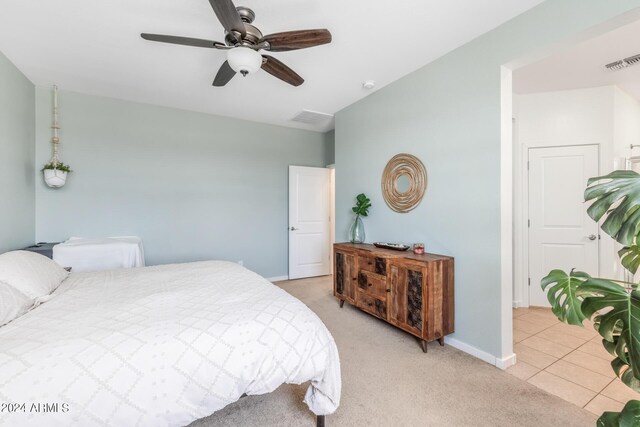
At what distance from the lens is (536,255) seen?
11.3 feet

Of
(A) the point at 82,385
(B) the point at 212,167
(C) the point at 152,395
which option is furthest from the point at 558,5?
(B) the point at 212,167

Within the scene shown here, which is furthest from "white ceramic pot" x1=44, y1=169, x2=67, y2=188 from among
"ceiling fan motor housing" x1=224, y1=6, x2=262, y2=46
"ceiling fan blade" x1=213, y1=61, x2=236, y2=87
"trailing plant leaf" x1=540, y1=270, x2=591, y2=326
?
"trailing plant leaf" x1=540, y1=270, x2=591, y2=326

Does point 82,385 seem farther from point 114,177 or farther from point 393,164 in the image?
point 114,177

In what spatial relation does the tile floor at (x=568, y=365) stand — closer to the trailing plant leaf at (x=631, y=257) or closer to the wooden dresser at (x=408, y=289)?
the wooden dresser at (x=408, y=289)

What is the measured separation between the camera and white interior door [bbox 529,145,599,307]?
127 inches

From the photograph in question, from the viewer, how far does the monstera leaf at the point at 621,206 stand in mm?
974

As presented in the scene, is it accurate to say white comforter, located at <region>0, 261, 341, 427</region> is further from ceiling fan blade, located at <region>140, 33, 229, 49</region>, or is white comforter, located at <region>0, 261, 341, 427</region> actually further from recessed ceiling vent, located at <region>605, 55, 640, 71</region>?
recessed ceiling vent, located at <region>605, 55, 640, 71</region>

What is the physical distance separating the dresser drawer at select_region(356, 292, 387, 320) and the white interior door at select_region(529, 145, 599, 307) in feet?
6.84

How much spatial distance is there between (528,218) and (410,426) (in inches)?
120

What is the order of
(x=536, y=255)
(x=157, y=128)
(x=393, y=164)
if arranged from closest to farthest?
(x=393, y=164)
(x=536, y=255)
(x=157, y=128)

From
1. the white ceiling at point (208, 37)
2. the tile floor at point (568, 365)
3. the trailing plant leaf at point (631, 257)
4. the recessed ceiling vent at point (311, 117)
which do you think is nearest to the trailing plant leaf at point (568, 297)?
the trailing plant leaf at point (631, 257)

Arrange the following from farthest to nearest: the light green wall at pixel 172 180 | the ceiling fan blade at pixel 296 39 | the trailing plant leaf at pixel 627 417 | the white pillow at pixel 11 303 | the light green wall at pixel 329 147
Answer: the light green wall at pixel 329 147 → the light green wall at pixel 172 180 → the ceiling fan blade at pixel 296 39 → the white pillow at pixel 11 303 → the trailing plant leaf at pixel 627 417

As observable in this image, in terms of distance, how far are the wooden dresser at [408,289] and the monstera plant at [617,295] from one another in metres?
1.22

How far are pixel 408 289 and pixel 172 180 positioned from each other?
3.40 metres
